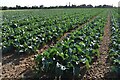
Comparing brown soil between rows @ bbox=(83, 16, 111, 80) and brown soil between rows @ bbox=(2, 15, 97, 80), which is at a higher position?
brown soil between rows @ bbox=(2, 15, 97, 80)

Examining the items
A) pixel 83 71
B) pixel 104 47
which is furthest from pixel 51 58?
pixel 104 47

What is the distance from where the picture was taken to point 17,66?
631cm

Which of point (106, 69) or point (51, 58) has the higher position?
point (51, 58)

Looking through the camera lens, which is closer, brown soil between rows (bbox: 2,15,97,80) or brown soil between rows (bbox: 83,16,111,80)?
brown soil between rows (bbox: 83,16,111,80)

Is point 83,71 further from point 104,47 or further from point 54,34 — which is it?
point 54,34

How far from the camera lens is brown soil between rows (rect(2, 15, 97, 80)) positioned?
5.66 metres

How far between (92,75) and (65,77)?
0.72 m

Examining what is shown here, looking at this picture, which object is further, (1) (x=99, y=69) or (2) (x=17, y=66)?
(2) (x=17, y=66)

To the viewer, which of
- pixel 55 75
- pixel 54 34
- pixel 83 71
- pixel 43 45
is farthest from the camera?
pixel 54 34

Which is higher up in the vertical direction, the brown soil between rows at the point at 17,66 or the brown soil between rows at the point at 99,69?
the brown soil between rows at the point at 17,66

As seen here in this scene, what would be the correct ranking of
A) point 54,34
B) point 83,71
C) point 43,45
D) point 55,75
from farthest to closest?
point 54,34
point 43,45
point 83,71
point 55,75

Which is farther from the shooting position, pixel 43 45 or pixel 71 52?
pixel 43 45

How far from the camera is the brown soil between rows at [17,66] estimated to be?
566 cm

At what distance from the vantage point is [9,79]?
17.7 ft
